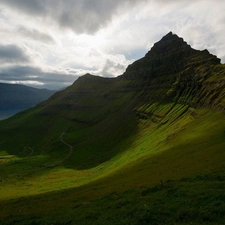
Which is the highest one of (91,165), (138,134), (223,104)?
(223,104)

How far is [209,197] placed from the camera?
104ft

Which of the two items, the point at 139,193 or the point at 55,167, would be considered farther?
the point at 55,167

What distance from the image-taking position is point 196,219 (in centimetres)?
2730

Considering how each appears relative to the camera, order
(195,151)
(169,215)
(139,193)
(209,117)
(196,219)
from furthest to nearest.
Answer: (209,117) → (195,151) → (139,193) → (169,215) → (196,219)

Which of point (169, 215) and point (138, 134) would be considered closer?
point (169, 215)

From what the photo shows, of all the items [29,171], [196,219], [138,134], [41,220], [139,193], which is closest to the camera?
[196,219]

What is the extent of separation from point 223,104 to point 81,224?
124m

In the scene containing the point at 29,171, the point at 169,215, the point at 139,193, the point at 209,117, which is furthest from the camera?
the point at 29,171

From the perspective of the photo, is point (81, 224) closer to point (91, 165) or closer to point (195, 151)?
point (195, 151)

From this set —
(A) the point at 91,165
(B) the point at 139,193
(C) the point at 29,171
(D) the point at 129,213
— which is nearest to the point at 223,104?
(A) the point at 91,165

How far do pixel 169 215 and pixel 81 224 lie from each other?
12264 millimetres

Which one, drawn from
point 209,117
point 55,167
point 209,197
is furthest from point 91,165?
point 209,197

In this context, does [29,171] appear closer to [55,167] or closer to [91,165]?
[55,167]

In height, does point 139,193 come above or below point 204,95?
below
